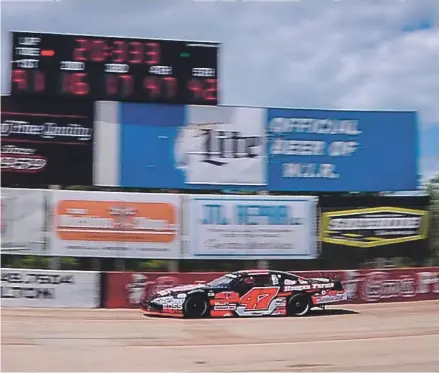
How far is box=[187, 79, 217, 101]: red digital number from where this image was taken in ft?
69.0

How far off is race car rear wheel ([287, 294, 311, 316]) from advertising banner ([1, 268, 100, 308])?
5.17m

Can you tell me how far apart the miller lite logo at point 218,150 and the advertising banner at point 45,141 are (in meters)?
2.64

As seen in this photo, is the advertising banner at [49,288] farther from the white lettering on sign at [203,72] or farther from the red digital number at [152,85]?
the white lettering on sign at [203,72]

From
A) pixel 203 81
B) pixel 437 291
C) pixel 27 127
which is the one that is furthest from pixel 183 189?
pixel 437 291

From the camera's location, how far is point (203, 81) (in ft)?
69.2

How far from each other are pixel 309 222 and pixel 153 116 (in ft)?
18.1

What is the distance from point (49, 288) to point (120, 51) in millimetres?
6423

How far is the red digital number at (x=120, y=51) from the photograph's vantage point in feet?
66.7

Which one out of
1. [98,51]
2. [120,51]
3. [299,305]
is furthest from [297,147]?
[98,51]

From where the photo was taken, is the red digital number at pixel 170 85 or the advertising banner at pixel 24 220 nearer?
the red digital number at pixel 170 85

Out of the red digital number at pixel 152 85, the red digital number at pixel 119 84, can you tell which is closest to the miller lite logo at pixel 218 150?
the red digital number at pixel 152 85

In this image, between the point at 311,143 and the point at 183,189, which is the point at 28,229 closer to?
the point at 183,189

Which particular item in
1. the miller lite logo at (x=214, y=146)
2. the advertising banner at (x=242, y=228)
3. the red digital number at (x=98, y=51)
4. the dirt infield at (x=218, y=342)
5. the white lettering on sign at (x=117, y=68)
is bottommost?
the dirt infield at (x=218, y=342)

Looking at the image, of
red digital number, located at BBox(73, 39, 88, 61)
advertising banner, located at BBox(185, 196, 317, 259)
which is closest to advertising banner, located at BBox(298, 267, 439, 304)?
advertising banner, located at BBox(185, 196, 317, 259)
